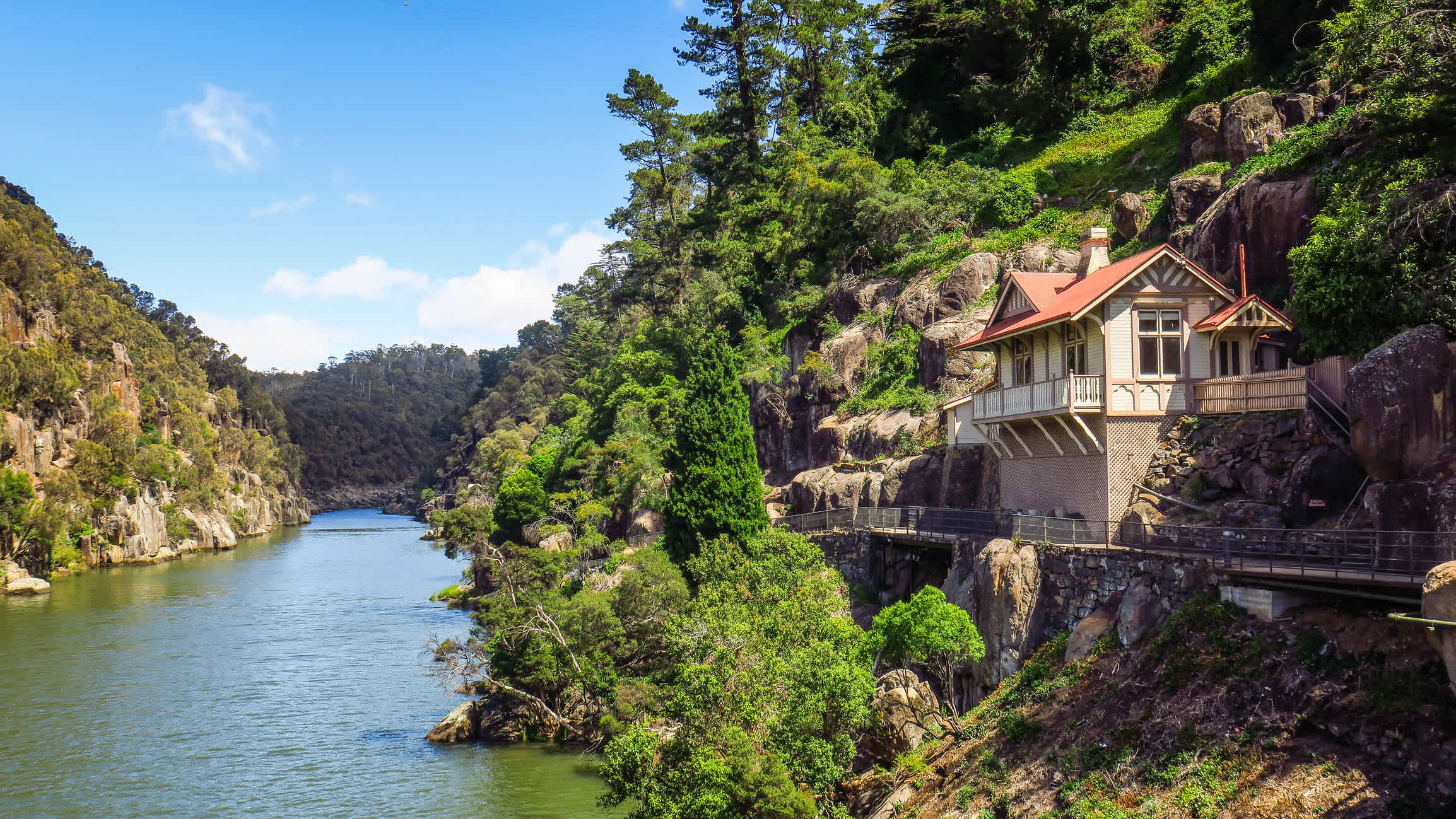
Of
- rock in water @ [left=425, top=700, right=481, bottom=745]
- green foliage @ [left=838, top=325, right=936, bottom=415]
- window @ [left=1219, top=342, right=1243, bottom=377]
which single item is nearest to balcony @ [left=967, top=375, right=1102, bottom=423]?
window @ [left=1219, top=342, right=1243, bottom=377]

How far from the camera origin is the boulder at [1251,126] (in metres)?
36.3

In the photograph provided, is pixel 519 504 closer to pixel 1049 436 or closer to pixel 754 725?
pixel 1049 436

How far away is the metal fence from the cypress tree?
29.4ft

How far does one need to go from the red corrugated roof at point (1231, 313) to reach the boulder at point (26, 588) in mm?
73640

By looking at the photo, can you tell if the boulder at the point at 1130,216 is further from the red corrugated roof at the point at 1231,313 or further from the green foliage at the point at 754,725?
the green foliage at the point at 754,725

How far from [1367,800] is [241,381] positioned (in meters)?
176

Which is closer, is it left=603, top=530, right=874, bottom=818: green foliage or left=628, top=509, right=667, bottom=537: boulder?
left=603, top=530, right=874, bottom=818: green foliage

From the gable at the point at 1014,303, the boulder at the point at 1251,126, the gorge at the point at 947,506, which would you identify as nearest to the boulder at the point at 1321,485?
the gorge at the point at 947,506

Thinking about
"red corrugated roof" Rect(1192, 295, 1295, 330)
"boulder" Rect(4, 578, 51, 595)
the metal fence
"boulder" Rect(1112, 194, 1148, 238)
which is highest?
"boulder" Rect(1112, 194, 1148, 238)

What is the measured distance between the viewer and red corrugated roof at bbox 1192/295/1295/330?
27062mm

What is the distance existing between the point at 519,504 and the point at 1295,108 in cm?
5155

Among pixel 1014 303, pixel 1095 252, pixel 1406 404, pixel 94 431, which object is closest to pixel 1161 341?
pixel 1095 252

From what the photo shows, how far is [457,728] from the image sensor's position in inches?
1404

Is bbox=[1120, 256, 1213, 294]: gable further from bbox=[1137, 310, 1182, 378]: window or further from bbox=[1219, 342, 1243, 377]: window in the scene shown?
bbox=[1219, 342, 1243, 377]: window
